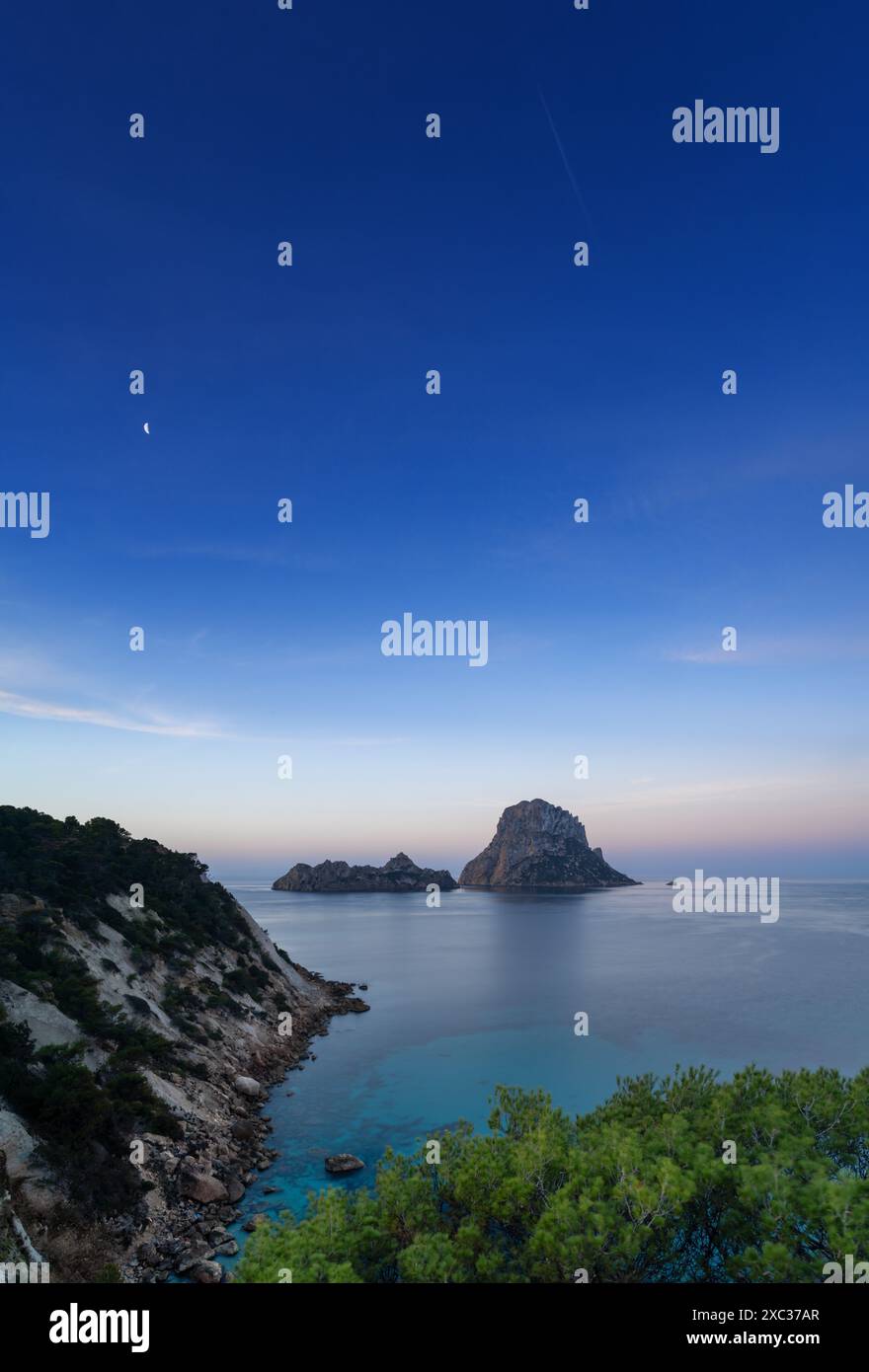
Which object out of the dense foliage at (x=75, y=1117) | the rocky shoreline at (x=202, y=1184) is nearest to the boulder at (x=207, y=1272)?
the rocky shoreline at (x=202, y=1184)

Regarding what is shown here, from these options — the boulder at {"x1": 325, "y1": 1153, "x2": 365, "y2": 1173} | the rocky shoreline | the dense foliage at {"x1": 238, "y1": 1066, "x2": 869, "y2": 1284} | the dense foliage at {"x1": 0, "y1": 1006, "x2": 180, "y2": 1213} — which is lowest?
the boulder at {"x1": 325, "y1": 1153, "x2": 365, "y2": 1173}

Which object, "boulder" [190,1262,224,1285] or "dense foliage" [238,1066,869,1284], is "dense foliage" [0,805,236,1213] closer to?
"boulder" [190,1262,224,1285]

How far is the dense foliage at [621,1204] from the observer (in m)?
15.0

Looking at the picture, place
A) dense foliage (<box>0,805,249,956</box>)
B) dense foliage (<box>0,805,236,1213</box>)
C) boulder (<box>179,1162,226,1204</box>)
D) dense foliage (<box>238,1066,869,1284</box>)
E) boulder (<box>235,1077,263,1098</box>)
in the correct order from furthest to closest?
1. dense foliage (<box>0,805,249,956</box>)
2. boulder (<box>235,1077,263,1098</box>)
3. boulder (<box>179,1162,226,1204</box>)
4. dense foliage (<box>0,805,236,1213</box>)
5. dense foliage (<box>238,1066,869,1284</box>)

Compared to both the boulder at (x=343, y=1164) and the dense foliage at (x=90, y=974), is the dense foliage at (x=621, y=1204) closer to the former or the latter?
the dense foliage at (x=90, y=974)

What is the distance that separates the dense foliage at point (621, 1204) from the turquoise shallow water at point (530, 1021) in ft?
48.2

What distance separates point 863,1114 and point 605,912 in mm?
178130

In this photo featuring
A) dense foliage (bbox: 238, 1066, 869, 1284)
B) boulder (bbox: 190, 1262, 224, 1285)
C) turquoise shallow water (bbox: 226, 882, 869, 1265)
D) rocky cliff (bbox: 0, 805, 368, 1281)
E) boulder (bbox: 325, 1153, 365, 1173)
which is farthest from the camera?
turquoise shallow water (bbox: 226, 882, 869, 1265)

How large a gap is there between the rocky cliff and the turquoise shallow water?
10.6 ft

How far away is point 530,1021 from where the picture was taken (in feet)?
218

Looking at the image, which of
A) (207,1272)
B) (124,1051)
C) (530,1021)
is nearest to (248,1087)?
Result: (124,1051)

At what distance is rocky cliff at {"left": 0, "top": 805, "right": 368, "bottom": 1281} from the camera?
22594 millimetres

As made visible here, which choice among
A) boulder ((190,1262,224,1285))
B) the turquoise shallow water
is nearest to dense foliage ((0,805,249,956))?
the turquoise shallow water

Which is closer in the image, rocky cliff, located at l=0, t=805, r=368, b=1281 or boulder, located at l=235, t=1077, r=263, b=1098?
rocky cliff, located at l=0, t=805, r=368, b=1281
